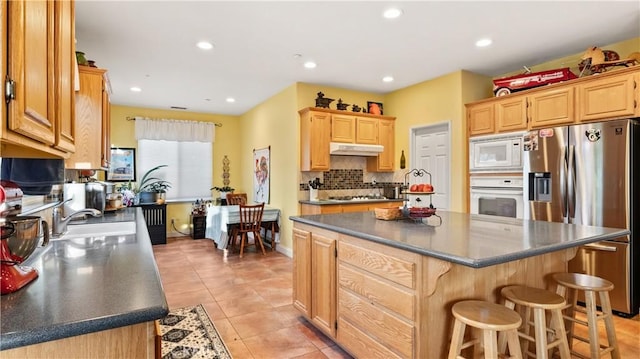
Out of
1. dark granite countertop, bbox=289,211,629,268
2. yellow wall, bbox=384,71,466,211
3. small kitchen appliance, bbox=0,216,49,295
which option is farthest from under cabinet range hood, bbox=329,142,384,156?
small kitchen appliance, bbox=0,216,49,295

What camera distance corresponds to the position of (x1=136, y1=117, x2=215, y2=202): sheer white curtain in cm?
668

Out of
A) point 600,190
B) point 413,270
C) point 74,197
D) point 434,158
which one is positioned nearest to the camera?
point 413,270

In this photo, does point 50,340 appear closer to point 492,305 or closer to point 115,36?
point 492,305

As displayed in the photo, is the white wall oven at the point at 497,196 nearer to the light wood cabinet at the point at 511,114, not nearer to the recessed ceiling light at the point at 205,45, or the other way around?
the light wood cabinet at the point at 511,114

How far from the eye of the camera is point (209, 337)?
2609 mm

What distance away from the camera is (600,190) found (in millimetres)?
3100

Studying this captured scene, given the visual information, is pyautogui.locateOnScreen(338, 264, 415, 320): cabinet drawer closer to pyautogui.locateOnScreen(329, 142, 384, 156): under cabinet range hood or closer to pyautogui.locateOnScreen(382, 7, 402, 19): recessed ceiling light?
pyautogui.locateOnScreen(382, 7, 402, 19): recessed ceiling light

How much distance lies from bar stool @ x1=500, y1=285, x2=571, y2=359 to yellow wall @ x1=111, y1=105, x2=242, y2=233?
6386 mm

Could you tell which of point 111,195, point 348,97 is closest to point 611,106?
point 348,97

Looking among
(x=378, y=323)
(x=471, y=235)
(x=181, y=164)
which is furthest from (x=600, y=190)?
(x=181, y=164)

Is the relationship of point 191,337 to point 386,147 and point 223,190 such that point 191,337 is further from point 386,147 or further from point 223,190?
point 223,190

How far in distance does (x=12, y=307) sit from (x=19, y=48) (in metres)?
0.71

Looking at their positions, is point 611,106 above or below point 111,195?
above

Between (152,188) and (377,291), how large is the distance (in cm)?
582
